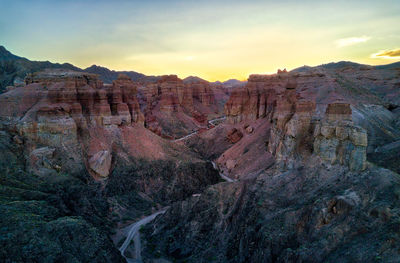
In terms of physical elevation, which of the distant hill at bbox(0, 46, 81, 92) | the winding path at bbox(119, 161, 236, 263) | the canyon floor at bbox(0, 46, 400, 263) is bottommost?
the winding path at bbox(119, 161, 236, 263)

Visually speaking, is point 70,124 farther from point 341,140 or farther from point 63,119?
point 341,140

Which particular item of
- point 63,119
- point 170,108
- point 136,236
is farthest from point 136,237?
point 170,108

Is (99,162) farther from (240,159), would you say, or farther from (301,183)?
(301,183)

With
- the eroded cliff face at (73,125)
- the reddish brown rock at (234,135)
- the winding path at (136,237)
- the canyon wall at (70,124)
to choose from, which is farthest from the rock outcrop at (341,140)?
the reddish brown rock at (234,135)

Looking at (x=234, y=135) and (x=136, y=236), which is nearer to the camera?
(x=136, y=236)

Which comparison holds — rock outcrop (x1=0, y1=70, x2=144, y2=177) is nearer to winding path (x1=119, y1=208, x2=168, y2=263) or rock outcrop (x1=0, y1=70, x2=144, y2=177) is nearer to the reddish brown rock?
winding path (x1=119, y1=208, x2=168, y2=263)

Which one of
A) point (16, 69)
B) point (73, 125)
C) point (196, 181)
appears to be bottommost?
point (196, 181)

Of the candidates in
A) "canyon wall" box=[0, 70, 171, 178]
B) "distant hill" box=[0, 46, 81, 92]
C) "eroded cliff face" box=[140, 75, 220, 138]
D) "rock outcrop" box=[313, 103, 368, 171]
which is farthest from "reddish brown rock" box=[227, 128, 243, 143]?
"distant hill" box=[0, 46, 81, 92]

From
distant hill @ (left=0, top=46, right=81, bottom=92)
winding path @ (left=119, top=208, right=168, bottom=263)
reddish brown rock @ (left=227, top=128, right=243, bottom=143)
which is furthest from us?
distant hill @ (left=0, top=46, right=81, bottom=92)

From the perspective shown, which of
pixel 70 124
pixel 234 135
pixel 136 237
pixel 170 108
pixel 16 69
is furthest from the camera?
pixel 16 69
